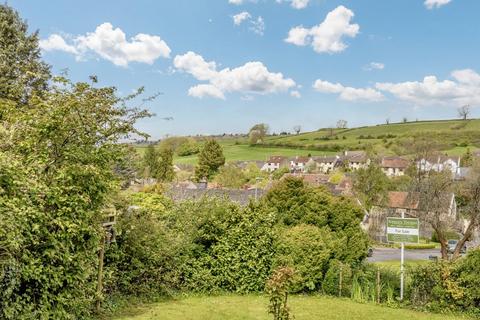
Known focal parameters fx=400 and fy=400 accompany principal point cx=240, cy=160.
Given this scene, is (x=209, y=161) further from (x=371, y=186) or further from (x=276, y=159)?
(x=276, y=159)

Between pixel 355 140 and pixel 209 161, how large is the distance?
52.1 metres

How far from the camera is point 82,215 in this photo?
655 cm

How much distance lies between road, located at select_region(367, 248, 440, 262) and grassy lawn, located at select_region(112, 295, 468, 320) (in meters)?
21.1

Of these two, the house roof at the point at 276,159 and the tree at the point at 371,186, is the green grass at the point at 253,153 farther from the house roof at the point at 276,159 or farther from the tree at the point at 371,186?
the tree at the point at 371,186

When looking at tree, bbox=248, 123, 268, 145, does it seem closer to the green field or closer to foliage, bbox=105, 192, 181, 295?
the green field

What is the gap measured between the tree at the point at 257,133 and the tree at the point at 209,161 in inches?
1870

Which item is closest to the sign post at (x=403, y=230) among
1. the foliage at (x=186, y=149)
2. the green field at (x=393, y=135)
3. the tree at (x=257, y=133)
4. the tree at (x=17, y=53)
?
the tree at (x=17, y=53)

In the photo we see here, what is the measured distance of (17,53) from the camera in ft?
53.7

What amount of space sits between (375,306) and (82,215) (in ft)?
28.3

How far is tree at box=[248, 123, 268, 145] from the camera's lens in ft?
362

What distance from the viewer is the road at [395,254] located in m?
32.1

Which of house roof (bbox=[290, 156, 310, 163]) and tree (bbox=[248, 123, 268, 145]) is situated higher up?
tree (bbox=[248, 123, 268, 145])

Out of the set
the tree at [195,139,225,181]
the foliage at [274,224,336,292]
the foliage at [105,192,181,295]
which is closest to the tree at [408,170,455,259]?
the foliage at [274,224,336,292]

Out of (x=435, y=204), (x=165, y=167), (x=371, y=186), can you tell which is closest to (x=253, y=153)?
(x=165, y=167)
